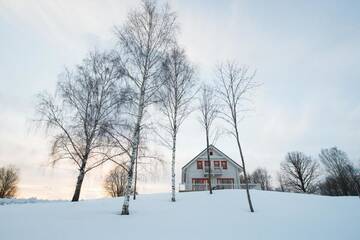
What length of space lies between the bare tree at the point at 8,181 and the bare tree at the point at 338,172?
6679 centimetres

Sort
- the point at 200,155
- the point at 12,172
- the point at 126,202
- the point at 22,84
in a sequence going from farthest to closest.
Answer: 1. the point at 12,172
2. the point at 200,155
3. the point at 22,84
4. the point at 126,202

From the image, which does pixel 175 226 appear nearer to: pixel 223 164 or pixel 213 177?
pixel 213 177

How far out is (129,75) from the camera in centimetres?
924

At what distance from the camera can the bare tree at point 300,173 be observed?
1459 inches

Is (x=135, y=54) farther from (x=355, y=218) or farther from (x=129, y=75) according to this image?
(x=355, y=218)

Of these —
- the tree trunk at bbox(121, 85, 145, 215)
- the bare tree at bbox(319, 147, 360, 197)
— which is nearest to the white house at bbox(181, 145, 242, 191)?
the tree trunk at bbox(121, 85, 145, 215)

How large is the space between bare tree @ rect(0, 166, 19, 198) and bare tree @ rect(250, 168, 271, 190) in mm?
61596

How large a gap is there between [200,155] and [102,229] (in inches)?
941

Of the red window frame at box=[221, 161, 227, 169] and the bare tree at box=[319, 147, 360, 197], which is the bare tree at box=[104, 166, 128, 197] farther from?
the bare tree at box=[319, 147, 360, 197]

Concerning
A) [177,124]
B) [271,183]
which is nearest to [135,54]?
[177,124]

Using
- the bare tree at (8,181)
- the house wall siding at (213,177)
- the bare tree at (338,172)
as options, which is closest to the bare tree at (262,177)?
the bare tree at (338,172)

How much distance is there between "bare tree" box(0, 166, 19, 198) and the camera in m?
34.2

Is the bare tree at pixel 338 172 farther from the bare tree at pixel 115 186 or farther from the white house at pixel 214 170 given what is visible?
the bare tree at pixel 115 186

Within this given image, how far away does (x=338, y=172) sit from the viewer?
40094 mm
